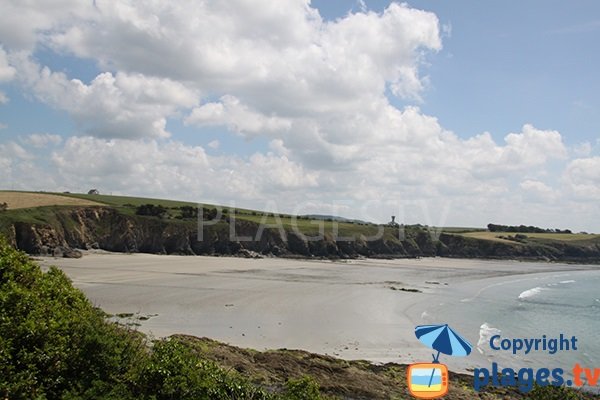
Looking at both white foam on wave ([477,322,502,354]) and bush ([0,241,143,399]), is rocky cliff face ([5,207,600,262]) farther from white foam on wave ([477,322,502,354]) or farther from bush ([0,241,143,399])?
bush ([0,241,143,399])

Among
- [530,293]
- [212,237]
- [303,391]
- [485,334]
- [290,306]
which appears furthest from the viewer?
[212,237]

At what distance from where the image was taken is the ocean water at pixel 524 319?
21.3 metres

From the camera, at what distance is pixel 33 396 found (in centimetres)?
734

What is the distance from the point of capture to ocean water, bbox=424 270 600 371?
21.3m

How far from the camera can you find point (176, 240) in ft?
261

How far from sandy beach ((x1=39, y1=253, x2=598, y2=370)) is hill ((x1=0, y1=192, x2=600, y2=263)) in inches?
570

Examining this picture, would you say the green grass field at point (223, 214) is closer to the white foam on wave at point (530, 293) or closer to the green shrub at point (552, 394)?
the white foam on wave at point (530, 293)

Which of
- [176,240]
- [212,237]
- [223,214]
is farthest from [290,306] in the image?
[223,214]

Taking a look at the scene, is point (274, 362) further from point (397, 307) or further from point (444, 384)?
point (397, 307)

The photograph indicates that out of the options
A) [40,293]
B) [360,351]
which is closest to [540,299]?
[360,351]

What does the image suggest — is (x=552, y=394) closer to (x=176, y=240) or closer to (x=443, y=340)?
(x=443, y=340)

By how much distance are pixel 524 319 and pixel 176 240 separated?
5952cm

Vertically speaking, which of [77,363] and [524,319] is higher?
[77,363]

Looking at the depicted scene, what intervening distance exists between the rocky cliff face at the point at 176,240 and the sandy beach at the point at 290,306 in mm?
11224
